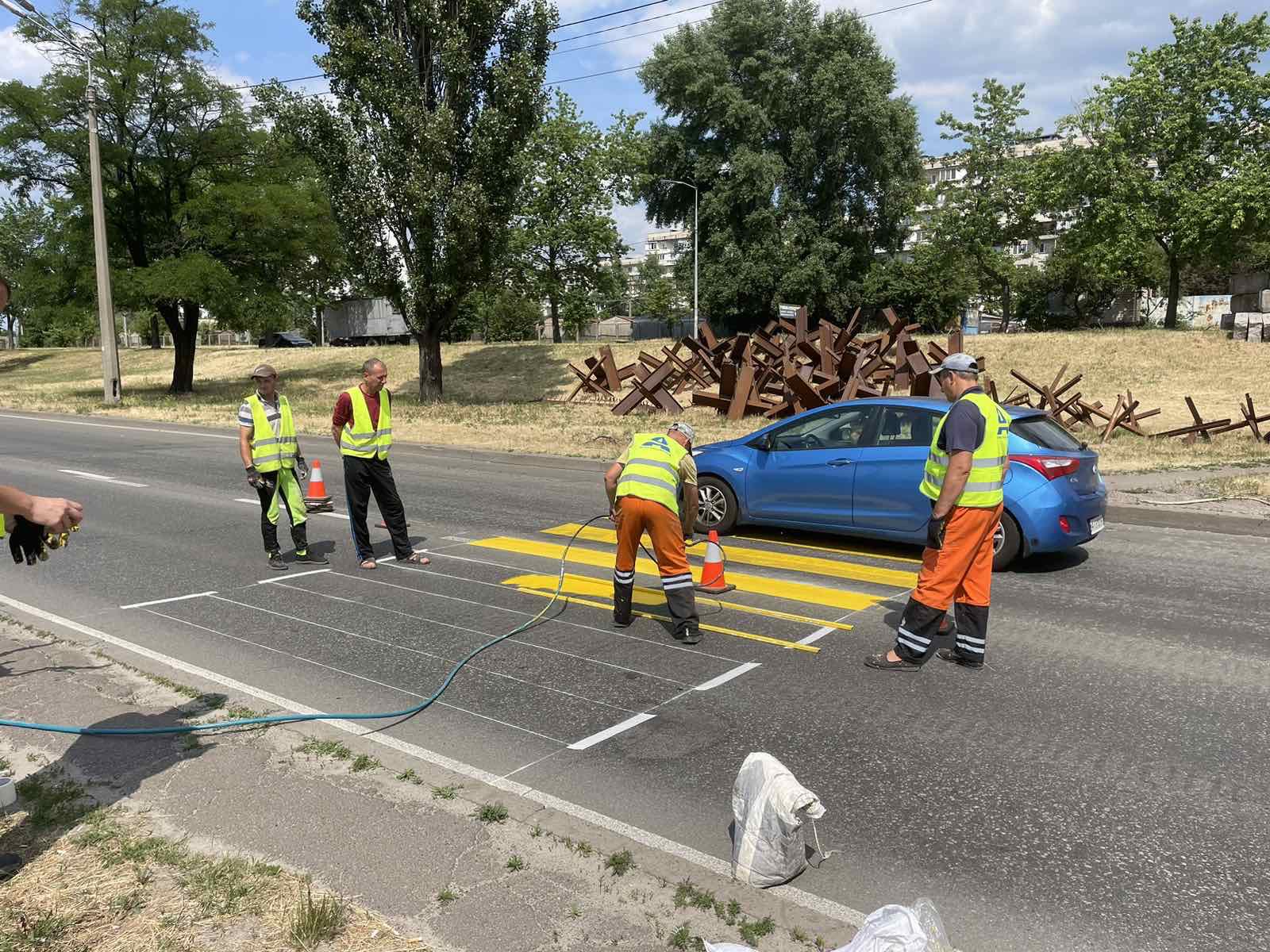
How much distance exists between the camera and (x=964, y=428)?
5.76 m

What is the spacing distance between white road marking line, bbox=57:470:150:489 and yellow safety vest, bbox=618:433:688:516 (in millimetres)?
10195

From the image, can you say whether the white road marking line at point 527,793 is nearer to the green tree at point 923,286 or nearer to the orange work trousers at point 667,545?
the orange work trousers at point 667,545

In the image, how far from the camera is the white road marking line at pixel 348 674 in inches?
198

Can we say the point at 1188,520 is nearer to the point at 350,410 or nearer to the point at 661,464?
the point at 661,464

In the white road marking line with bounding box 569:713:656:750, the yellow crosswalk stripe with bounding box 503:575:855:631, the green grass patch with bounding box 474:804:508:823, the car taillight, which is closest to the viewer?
the green grass patch with bounding box 474:804:508:823

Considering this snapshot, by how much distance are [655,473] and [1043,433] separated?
4.05 m

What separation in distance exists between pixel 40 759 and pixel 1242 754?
229 inches

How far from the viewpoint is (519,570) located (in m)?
8.54

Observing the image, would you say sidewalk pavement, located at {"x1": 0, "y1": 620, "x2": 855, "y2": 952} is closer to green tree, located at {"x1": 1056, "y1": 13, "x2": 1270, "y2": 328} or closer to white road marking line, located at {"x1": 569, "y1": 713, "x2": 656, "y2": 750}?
white road marking line, located at {"x1": 569, "y1": 713, "x2": 656, "y2": 750}

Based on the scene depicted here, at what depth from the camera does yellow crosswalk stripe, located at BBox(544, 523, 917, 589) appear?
26.7 ft

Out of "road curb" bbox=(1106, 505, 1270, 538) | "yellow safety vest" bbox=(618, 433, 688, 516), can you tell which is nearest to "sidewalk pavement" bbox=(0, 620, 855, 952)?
"yellow safety vest" bbox=(618, 433, 688, 516)

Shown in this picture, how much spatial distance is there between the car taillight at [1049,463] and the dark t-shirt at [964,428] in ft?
8.47

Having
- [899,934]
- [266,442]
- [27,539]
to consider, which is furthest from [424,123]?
[899,934]

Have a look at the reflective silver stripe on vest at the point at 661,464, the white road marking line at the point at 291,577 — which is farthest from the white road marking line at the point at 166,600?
the reflective silver stripe on vest at the point at 661,464
